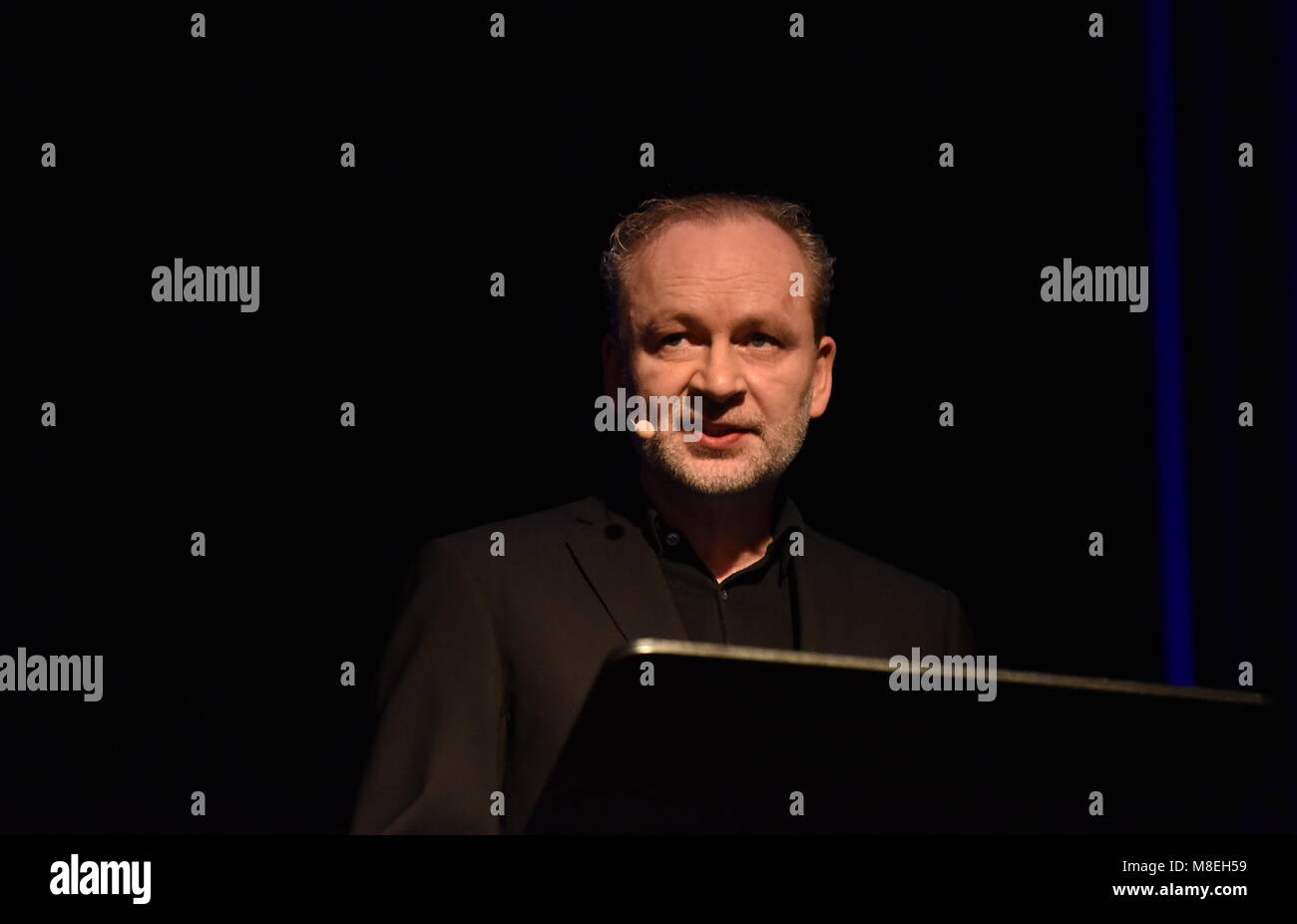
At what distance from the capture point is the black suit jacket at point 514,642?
2070mm

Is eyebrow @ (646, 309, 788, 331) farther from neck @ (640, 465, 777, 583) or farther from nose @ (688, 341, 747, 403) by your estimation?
neck @ (640, 465, 777, 583)

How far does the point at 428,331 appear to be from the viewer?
9.89 feet

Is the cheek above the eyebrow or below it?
below

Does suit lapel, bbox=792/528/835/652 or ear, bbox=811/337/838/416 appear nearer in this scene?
suit lapel, bbox=792/528/835/652

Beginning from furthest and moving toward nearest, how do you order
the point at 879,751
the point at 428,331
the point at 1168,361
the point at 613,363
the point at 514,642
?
1. the point at 428,331
2. the point at 1168,361
3. the point at 613,363
4. the point at 514,642
5. the point at 879,751

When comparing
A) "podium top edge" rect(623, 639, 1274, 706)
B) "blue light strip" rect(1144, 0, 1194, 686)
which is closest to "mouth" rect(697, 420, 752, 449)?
"blue light strip" rect(1144, 0, 1194, 686)

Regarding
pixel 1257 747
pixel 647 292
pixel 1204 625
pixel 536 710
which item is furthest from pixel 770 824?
pixel 1204 625

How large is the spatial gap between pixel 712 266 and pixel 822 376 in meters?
0.32

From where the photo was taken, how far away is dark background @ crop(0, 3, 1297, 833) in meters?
2.84

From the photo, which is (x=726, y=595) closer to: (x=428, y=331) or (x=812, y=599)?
(x=812, y=599)

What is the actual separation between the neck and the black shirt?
16 millimetres

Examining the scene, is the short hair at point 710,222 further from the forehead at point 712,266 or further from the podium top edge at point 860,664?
the podium top edge at point 860,664
